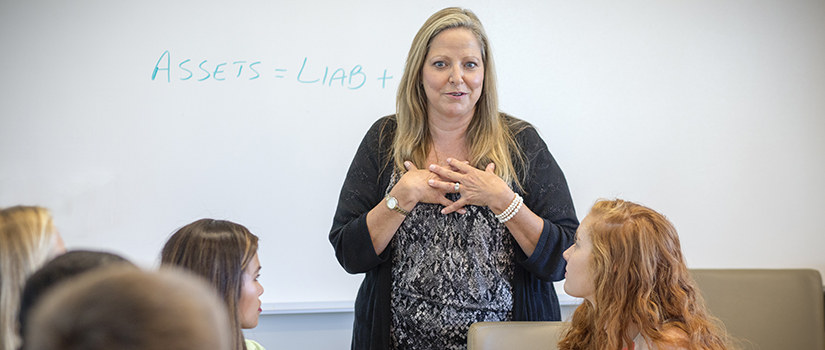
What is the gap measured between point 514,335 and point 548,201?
356 millimetres

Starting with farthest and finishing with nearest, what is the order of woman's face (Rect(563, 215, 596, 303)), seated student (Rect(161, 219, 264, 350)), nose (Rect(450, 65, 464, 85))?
nose (Rect(450, 65, 464, 85))
woman's face (Rect(563, 215, 596, 303))
seated student (Rect(161, 219, 264, 350))

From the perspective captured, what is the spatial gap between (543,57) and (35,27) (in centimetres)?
181

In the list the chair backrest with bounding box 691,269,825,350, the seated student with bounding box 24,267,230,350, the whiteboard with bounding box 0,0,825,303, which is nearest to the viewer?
the seated student with bounding box 24,267,230,350

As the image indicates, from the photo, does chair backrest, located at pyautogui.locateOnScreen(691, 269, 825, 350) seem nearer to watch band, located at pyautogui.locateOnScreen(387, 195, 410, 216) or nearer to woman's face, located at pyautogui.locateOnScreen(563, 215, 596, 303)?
woman's face, located at pyautogui.locateOnScreen(563, 215, 596, 303)

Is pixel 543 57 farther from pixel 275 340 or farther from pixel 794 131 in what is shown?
pixel 275 340

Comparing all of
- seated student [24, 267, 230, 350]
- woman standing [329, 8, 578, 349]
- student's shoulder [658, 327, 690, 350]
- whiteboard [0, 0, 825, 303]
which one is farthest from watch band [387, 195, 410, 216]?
seated student [24, 267, 230, 350]

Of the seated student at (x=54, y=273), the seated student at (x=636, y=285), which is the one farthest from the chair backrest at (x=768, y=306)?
the seated student at (x=54, y=273)

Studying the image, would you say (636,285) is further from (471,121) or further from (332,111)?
(332,111)

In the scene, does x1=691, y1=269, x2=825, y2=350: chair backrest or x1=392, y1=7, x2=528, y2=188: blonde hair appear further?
x1=691, y1=269, x2=825, y2=350: chair backrest

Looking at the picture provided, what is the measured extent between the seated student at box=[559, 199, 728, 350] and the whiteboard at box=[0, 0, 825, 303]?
1179mm

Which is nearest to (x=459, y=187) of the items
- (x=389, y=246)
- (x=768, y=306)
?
(x=389, y=246)

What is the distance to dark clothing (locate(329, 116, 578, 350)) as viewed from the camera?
1.78 metres

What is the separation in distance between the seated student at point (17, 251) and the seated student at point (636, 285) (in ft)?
3.68

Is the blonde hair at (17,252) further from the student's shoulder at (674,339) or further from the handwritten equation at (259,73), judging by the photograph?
the handwritten equation at (259,73)
